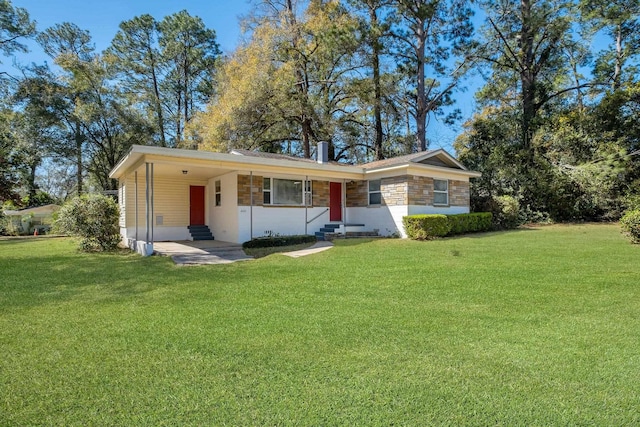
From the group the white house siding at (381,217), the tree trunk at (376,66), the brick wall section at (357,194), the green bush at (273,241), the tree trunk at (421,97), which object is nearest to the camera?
the green bush at (273,241)

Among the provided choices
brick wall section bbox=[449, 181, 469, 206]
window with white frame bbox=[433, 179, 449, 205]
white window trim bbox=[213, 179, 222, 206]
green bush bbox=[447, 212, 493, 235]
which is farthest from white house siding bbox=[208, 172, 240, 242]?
brick wall section bbox=[449, 181, 469, 206]

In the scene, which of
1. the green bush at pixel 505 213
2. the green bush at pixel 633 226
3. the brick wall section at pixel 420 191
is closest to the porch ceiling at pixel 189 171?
the brick wall section at pixel 420 191

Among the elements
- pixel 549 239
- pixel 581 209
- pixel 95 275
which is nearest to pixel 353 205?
pixel 549 239

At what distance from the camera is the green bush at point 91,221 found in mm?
10859

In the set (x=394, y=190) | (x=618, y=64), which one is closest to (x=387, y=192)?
(x=394, y=190)

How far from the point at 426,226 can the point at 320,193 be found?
14.6ft

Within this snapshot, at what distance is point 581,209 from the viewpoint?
1827 centimetres

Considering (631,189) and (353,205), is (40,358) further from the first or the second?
(631,189)

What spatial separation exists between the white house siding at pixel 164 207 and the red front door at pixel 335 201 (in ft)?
18.7

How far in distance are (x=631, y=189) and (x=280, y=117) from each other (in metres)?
18.1

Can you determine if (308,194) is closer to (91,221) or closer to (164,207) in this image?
(164,207)

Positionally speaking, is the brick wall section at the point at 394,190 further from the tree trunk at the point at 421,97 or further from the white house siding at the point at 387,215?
the tree trunk at the point at 421,97

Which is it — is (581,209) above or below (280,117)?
below

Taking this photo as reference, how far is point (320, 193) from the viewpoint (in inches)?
573
